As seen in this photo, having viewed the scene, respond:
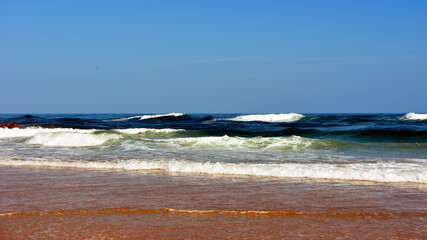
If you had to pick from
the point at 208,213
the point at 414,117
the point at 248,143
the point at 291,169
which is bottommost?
the point at 208,213

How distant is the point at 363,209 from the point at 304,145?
7.92 meters

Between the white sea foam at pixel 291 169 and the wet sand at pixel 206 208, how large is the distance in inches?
18.6

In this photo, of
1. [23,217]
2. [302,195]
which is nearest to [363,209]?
[302,195]

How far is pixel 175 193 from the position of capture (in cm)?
586

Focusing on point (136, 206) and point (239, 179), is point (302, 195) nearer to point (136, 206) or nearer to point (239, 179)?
point (239, 179)

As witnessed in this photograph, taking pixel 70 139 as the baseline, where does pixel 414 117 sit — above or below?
above

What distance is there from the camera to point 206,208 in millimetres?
4926

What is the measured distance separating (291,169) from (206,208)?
3.17 metres

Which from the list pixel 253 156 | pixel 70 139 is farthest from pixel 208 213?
pixel 70 139

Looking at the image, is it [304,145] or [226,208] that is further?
[304,145]

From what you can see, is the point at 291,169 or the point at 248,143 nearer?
the point at 291,169

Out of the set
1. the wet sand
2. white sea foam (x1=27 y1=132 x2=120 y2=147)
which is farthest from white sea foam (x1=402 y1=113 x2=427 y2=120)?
the wet sand

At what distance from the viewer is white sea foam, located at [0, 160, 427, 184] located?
7.04 meters

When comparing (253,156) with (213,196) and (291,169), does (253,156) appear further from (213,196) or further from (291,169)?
(213,196)
